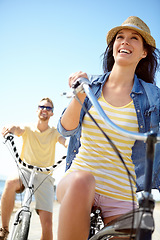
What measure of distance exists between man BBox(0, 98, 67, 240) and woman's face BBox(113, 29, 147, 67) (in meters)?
2.07

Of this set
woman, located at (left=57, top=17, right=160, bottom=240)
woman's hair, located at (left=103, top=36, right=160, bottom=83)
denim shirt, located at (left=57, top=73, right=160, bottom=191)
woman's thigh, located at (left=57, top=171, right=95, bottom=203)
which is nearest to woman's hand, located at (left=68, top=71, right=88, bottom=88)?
woman, located at (left=57, top=17, right=160, bottom=240)

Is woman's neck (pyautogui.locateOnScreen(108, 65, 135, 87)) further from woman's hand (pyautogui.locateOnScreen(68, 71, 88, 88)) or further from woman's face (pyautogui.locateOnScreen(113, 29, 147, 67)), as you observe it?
woman's hand (pyautogui.locateOnScreen(68, 71, 88, 88))

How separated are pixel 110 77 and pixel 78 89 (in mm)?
801

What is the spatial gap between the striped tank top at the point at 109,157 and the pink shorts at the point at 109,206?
2cm

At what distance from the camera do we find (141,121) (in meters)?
2.10

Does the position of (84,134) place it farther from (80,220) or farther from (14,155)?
(14,155)

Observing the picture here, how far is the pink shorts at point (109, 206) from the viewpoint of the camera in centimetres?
187

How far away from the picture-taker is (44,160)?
5223 millimetres

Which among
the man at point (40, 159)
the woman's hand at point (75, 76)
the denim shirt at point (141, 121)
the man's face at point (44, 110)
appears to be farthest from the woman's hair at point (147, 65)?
the man's face at point (44, 110)

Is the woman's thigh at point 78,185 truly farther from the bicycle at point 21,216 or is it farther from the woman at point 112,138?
the bicycle at point 21,216

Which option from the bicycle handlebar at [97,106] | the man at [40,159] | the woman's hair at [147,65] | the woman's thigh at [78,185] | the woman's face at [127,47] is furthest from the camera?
the man at [40,159]

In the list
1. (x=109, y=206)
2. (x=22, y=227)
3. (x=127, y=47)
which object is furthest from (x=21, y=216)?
(x=127, y=47)

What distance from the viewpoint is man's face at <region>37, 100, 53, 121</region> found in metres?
5.51

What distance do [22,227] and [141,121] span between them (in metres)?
2.05
